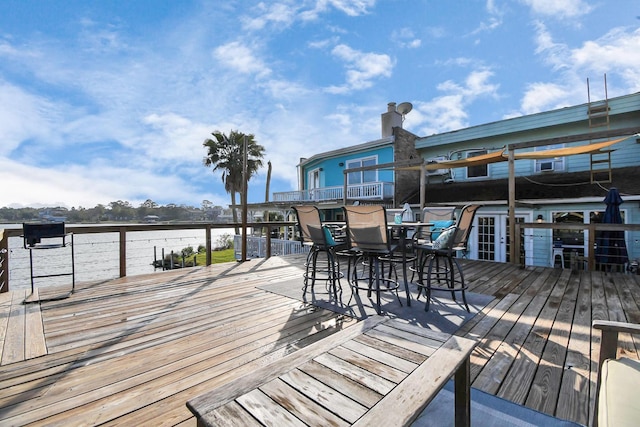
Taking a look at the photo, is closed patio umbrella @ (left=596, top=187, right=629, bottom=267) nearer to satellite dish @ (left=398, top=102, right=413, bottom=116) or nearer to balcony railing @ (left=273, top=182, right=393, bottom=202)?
balcony railing @ (left=273, top=182, right=393, bottom=202)

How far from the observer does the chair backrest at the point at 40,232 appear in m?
3.31

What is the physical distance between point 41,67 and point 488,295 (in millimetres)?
9942

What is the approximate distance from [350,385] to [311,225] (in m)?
2.66

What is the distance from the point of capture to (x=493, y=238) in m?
8.72

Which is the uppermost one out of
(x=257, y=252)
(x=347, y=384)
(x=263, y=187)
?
(x=263, y=187)

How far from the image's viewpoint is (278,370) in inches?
39.7

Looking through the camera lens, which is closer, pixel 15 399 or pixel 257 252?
pixel 15 399

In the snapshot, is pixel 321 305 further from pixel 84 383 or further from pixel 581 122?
pixel 581 122

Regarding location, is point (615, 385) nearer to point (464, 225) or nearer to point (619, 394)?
point (619, 394)

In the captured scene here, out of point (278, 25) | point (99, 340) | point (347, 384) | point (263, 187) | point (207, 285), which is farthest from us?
point (263, 187)

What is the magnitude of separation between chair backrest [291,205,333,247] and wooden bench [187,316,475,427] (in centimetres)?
216

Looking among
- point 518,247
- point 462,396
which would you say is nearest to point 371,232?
point 462,396

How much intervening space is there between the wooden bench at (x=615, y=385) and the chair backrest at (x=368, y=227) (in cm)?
182

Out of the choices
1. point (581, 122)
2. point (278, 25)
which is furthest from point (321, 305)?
point (581, 122)
